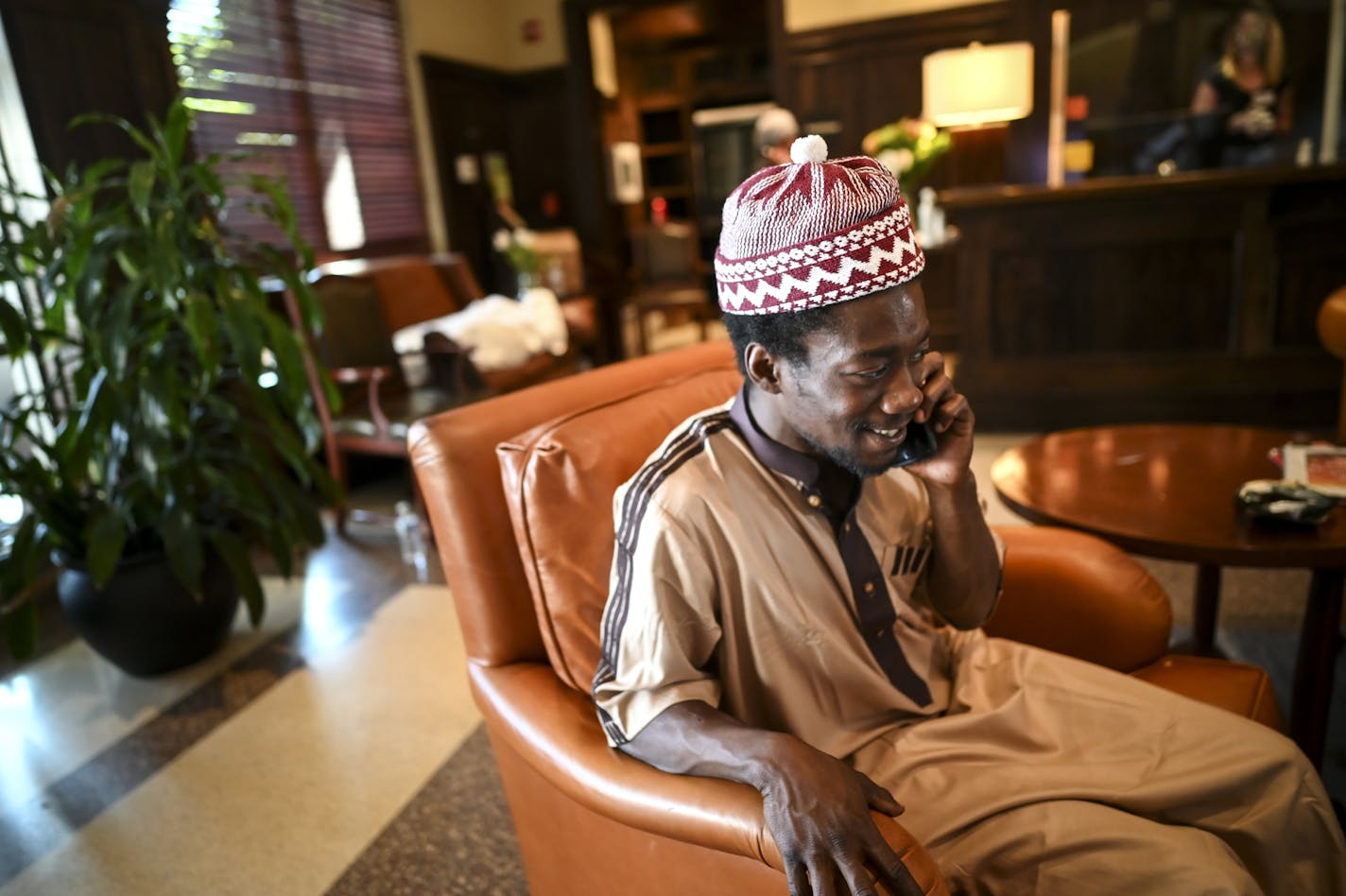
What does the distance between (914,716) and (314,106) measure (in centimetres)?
462

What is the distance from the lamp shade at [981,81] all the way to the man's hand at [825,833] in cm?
389

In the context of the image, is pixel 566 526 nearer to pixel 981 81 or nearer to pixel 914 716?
pixel 914 716

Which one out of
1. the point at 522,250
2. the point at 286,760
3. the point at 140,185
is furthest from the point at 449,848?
the point at 522,250

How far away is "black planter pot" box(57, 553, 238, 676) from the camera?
2281 millimetres

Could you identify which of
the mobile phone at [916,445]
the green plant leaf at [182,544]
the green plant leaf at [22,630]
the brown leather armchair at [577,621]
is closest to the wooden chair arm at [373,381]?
the green plant leaf at [182,544]

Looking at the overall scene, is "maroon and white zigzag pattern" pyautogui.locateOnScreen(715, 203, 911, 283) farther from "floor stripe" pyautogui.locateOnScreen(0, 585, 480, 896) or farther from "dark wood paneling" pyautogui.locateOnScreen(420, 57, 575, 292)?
"dark wood paneling" pyautogui.locateOnScreen(420, 57, 575, 292)

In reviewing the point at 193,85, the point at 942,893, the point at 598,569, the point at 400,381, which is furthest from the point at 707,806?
the point at 193,85

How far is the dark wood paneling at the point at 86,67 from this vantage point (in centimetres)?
290

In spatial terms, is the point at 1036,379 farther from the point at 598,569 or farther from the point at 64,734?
the point at 64,734

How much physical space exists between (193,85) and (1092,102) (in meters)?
5.20

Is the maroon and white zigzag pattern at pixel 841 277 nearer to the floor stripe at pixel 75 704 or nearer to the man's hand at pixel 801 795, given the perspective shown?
the man's hand at pixel 801 795

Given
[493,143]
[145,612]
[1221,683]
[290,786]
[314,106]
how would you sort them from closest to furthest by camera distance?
[1221,683]
[290,786]
[145,612]
[314,106]
[493,143]

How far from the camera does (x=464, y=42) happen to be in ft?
18.9

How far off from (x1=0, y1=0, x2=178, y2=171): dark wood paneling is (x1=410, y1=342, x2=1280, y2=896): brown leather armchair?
261 cm
